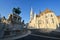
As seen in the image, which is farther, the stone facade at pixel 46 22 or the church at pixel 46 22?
the stone facade at pixel 46 22

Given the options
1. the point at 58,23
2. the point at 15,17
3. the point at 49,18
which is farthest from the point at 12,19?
the point at 49,18

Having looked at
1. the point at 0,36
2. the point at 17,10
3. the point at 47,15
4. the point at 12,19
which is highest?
the point at 47,15

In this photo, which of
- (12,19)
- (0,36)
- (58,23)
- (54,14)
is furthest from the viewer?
(54,14)

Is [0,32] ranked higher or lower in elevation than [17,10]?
lower

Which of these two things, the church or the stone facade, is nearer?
the church

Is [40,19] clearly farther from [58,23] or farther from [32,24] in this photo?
[58,23]

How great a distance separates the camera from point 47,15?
11425 cm

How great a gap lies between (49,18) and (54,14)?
237 inches

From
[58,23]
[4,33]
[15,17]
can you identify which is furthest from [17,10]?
[58,23]

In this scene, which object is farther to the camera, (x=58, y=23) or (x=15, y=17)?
(x=58, y=23)

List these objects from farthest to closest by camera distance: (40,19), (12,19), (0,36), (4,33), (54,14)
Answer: (40,19) < (54,14) < (12,19) < (4,33) < (0,36)

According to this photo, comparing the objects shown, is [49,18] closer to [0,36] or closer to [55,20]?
[55,20]

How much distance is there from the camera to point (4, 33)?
68.7 ft

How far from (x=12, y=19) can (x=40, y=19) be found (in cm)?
7828
